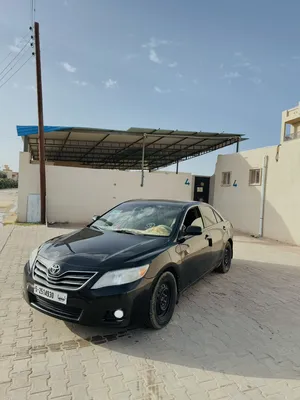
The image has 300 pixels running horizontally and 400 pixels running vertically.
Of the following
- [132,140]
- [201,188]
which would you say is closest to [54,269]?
[201,188]

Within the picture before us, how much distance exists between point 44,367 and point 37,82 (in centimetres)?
1112

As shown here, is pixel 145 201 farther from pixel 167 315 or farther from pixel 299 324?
pixel 299 324

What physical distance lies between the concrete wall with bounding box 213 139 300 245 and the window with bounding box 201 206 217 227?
554 cm

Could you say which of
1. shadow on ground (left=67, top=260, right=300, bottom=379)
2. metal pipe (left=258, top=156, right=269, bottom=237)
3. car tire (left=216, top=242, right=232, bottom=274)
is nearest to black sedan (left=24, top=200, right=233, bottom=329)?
shadow on ground (left=67, top=260, right=300, bottom=379)

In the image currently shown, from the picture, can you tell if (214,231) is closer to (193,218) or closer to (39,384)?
(193,218)

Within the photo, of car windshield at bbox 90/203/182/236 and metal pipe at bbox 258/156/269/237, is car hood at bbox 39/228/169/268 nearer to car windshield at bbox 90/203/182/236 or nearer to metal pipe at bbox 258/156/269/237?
car windshield at bbox 90/203/182/236

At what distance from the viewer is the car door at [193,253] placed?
3846 mm

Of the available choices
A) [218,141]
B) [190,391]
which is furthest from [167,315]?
[218,141]

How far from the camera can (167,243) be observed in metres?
3.59

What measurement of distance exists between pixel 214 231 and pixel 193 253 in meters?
1.13

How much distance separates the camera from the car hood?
3047 mm

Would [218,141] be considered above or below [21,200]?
above

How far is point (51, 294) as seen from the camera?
2.99 m

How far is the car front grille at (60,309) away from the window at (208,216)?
8.75ft
